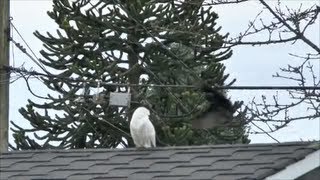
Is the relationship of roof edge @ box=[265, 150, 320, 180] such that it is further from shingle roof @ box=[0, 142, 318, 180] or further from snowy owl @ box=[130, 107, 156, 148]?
snowy owl @ box=[130, 107, 156, 148]

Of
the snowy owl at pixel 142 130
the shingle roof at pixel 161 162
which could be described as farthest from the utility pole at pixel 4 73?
the shingle roof at pixel 161 162

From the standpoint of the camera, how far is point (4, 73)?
11.0m

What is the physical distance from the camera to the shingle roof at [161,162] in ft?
22.4

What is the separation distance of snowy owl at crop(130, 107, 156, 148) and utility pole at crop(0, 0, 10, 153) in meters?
2.67

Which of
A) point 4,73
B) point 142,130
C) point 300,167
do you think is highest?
point 4,73

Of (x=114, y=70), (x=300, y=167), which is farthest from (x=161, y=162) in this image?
(x=114, y=70)

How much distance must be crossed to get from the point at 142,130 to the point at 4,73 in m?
3.16

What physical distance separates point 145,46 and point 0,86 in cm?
878

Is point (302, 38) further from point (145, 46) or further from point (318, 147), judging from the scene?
point (145, 46)

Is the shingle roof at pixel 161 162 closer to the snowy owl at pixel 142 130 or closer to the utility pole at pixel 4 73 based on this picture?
the snowy owl at pixel 142 130

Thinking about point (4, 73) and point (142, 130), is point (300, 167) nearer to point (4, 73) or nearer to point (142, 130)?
point (142, 130)

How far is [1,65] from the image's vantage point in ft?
36.6

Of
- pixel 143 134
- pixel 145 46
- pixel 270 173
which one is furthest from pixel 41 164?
pixel 145 46

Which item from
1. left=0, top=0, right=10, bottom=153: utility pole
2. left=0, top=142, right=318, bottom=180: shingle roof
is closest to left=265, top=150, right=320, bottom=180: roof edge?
left=0, top=142, right=318, bottom=180: shingle roof
